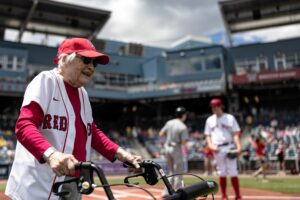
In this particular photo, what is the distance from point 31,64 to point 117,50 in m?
14.1

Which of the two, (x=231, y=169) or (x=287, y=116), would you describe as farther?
(x=287, y=116)

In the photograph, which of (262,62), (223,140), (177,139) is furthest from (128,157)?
(262,62)

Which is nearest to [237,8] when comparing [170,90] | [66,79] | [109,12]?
[170,90]

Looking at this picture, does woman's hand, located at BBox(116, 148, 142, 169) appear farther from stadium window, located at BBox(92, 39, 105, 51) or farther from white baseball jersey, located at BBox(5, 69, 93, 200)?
stadium window, located at BBox(92, 39, 105, 51)

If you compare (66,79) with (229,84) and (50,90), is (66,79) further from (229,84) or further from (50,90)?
(229,84)

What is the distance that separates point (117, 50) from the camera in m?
43.4

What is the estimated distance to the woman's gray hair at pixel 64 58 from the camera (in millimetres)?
2326

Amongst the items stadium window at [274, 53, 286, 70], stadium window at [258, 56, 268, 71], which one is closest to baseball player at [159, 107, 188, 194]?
stadium window at [258, 56, 268, 71]

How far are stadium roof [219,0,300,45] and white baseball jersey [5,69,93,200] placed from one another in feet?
102

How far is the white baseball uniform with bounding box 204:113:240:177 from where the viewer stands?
697cm

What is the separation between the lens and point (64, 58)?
2375 mm

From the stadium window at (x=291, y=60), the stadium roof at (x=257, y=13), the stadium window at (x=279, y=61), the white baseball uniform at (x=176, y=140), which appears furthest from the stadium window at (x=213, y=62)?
the white baseball uniform at (x=176, y=140)

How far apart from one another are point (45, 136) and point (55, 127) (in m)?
0.08

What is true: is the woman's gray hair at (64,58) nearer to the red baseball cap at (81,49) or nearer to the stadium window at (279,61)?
the red baseball cap at (81,49)
